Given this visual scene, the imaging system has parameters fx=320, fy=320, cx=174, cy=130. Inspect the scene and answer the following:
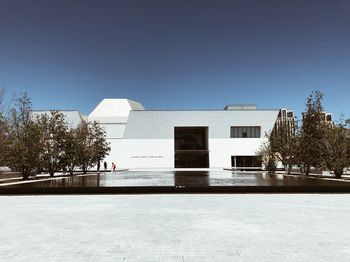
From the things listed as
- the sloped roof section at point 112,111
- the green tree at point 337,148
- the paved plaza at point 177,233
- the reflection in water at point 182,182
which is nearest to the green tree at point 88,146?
the reflection in water at point 182,182

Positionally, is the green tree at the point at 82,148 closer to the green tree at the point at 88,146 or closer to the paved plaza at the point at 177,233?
the green tree at the point at 88,146

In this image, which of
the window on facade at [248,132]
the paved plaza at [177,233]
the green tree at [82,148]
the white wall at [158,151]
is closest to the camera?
the paved plaza at [177,233]

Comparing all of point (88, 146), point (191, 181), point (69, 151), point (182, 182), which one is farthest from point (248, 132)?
point (182, 182)

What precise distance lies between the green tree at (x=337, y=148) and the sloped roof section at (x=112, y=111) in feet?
173

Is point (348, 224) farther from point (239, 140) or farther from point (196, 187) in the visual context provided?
point (239, 140)

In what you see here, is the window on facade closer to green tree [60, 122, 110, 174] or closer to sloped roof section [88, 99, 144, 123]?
sloped roof section [88, 99, 144, 123]

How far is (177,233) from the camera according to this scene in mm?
6324

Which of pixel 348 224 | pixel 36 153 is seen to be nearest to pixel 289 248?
pixel 348 224

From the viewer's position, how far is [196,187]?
14.2 metres

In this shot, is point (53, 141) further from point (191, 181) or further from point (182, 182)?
point (182, 182)

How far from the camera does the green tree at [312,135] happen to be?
25047 millimetres

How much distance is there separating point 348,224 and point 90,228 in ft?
18.7

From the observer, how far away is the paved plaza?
4939mm

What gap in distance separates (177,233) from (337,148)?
2002 centimetres
